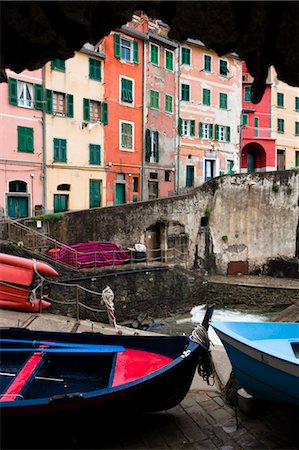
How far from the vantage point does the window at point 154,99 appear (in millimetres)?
23203

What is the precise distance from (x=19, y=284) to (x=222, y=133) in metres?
21.1

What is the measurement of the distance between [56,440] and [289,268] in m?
20.1

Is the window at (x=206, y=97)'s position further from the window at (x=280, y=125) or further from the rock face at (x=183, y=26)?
the rock face at (x=183, y=26)

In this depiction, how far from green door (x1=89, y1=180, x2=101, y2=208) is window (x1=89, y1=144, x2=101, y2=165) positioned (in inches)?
42.9

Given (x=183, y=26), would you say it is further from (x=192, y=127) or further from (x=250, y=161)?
(x=250, y=161)

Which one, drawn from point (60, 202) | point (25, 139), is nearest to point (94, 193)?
point (60, 202)

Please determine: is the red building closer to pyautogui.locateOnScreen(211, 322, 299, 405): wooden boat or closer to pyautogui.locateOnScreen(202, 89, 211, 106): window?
pyautogui.locateOnScreen(202, 89, 211, 106): window

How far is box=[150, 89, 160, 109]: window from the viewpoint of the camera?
23.2m

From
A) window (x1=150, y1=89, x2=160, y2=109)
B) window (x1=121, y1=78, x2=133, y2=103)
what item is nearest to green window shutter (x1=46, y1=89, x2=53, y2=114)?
window (x1=121, y1=78, x2=133, y2=103)

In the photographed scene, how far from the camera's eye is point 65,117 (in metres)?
19.2

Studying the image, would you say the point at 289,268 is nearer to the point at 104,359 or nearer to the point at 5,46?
the point at 104,359

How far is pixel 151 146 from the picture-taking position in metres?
23.4

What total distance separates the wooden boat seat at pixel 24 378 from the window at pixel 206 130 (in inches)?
905

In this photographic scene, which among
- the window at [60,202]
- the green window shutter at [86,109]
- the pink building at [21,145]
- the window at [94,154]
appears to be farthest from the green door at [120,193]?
the pink building at [21,145]
